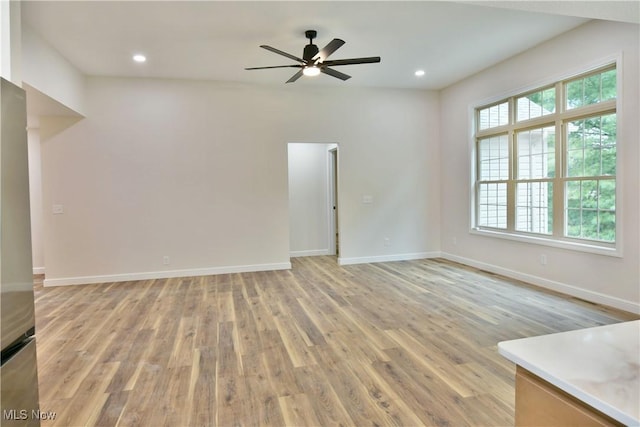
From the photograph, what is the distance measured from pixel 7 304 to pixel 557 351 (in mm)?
1764

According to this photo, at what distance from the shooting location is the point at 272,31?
380 cm

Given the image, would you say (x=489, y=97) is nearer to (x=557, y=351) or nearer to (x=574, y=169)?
(x=574, y=169)

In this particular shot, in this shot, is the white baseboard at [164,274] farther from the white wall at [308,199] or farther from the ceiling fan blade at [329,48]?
the ceiling fan blade at [329,48]

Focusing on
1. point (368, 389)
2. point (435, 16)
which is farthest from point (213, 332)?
point (435, 16)

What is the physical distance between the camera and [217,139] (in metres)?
5.51

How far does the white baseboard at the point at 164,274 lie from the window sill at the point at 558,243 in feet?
10.7

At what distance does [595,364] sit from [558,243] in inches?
159

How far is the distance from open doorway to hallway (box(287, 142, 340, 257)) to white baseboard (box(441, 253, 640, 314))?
2806mm

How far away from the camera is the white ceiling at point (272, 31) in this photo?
3.31 m

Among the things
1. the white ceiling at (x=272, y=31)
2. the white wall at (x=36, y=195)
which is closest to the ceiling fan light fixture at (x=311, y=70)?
the white ceiling at (x=272, y=31)

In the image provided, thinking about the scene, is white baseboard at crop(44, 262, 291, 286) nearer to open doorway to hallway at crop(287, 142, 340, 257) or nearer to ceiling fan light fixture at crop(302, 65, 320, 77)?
open doorway to hallway at crop(287, 142, 340, 257)

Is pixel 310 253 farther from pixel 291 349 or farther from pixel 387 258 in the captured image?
pixel 291 349

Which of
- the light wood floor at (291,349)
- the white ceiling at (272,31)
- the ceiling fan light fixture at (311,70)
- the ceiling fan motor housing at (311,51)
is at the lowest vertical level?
the light wood floor at (291,349)

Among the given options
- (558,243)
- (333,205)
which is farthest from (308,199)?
(558,243)
